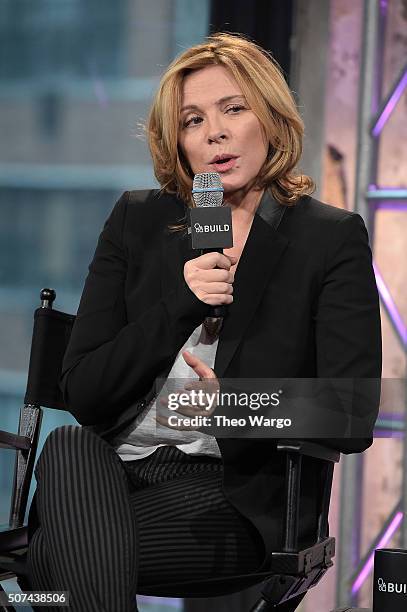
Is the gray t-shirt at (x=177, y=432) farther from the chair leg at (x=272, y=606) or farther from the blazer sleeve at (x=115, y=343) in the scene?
the chair leg at (x=272, y=606)

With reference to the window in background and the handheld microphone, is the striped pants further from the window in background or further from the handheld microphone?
the window in background

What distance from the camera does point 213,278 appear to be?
1.56 m

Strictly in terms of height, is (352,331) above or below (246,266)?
below

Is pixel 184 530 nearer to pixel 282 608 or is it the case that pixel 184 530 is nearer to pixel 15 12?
pixel 282 608

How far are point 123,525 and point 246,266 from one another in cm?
54

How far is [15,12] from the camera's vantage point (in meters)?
3.63

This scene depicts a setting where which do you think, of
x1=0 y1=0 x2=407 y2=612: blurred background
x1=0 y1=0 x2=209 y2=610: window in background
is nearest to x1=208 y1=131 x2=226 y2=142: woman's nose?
x1=0 y1=0 x2=407 y2=612: blurred background

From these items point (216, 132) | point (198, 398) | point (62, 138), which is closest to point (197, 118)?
point (216, 132)

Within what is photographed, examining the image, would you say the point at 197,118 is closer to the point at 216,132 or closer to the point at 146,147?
the point at 216,132

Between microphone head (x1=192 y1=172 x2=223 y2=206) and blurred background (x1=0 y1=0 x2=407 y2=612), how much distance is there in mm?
1532

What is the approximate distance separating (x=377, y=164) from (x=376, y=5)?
463mm

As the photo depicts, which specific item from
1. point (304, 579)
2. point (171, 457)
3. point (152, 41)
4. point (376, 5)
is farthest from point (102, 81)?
point (304, 579)

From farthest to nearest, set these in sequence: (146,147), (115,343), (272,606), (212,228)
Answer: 1. (146,147)
2. (115,343)
3. (272,606)
4. (212,228)

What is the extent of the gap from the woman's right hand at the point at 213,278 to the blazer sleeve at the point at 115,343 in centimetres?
3
